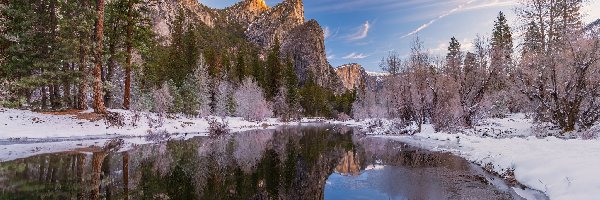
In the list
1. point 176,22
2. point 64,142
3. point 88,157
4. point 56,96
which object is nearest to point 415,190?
point 88,157

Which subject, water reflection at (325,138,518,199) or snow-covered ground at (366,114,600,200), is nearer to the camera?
snow-covered ground at (366,114,600,200)

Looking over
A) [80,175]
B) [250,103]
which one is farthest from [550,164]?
[250,103]

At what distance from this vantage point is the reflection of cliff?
12.7 m

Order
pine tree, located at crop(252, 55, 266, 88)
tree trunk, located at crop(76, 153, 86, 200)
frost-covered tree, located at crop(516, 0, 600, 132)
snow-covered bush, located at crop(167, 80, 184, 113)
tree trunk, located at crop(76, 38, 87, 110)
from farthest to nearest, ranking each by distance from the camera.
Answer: pine tree, located at crop(252, 55, 266, 88) < snow-covered bush, located at crop(167, 80, 184, 113) < tree trunk, located at crop(76, 38, 87, 110) < frost-covered tree, located at crop(516, 0, 600, 132) < tree trunk, located at crop(76, 153, 86, 200)

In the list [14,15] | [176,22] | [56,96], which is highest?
[176,22]

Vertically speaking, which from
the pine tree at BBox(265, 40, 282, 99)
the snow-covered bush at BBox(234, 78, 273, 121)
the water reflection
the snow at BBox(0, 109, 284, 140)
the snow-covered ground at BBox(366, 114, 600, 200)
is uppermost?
the pine tree at BBox(265, 40, 282, 99)

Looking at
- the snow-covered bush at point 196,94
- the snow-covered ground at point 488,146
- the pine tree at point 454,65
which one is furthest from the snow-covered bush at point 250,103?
the pine tree at point 454,65

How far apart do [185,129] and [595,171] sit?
2821 centimetres

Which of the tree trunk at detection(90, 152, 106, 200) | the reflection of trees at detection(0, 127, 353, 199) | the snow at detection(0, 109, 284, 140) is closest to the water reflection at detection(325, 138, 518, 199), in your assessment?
the reflection of trees at detection(0, 127, 353, 199)

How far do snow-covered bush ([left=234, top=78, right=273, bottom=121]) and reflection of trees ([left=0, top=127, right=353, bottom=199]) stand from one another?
4206cm

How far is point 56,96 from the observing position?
1166 inches

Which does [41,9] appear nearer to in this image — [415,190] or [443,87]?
[415,190]

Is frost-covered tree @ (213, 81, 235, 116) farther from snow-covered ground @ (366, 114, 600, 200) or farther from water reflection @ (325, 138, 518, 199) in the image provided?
snow-covered ground @ (366, 114, 600, 200)

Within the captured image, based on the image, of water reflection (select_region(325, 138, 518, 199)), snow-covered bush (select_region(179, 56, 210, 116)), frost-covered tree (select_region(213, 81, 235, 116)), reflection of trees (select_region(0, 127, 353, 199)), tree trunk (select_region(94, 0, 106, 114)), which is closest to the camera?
reflection of trees (select_region(0, 127, 353, 199))
